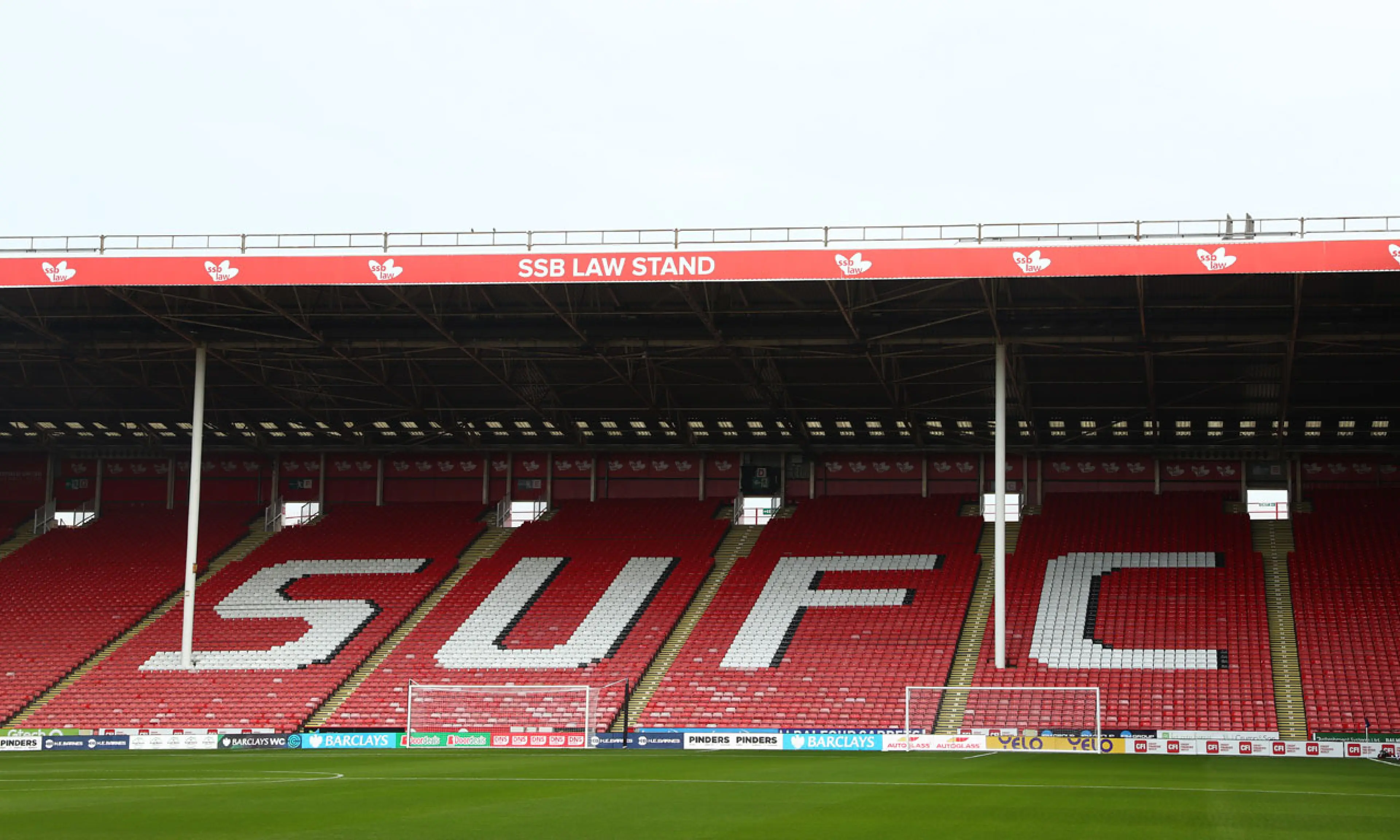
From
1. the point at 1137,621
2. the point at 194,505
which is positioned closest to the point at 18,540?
the point at 194,505

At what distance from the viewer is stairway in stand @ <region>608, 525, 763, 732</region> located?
3847cm

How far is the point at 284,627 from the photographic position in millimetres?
44844

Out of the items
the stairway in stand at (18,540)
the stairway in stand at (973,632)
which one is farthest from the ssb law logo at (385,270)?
the stairway in stand at (18,540)

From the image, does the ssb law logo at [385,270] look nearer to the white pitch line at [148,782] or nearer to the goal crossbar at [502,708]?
the goal crossbar at [502,708]

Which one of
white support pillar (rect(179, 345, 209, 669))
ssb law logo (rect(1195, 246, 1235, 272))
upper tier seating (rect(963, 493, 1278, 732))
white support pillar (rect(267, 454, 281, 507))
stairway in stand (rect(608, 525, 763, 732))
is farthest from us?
white support pillar (rect(267, 454, 281, 507))

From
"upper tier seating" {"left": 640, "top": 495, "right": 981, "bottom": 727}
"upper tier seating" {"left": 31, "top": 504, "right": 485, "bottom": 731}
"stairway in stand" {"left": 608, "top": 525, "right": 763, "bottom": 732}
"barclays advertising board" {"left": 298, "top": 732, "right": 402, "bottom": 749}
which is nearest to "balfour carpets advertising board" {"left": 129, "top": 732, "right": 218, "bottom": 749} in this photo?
"upper tier seating" {"left": 31, "top": 504, "right": 485, "bottom": 731}

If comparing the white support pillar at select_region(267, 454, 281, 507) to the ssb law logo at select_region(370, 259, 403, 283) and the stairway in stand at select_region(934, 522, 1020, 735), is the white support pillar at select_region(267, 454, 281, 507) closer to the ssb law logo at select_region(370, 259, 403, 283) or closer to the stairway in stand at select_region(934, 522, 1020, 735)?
the ssb law logo at select_region(370, 259, 403, 283)

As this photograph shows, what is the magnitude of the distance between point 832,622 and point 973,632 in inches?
164

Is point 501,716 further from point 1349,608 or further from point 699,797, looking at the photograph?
point 1349,608

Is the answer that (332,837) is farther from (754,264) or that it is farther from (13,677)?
(13,677)

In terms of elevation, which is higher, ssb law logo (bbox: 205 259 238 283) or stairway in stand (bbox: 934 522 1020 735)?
ssb law logo (bbox: 205 259 238 283)

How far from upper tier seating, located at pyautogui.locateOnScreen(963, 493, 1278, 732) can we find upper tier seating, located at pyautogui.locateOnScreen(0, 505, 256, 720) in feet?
90.1

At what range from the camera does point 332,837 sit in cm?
1563

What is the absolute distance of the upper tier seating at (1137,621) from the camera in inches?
1400
